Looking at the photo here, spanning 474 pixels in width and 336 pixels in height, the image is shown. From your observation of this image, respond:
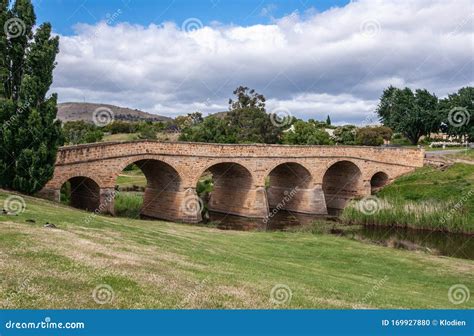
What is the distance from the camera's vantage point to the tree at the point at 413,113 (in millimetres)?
82562

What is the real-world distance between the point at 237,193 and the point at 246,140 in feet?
124

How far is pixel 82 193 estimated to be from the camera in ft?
121

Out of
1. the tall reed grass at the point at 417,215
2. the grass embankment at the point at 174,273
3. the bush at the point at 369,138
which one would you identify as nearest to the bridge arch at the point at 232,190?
the tall reed grass at the point at 417,215

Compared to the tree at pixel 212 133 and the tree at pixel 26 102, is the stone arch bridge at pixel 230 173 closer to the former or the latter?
the tree at pixel 26 102

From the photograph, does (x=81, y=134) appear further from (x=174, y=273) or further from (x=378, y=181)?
(x=174, y=273)

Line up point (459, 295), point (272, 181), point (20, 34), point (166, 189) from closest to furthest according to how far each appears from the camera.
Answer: point (459, 295)
point (20, 34)
point (166, 189)
point (272, 181)

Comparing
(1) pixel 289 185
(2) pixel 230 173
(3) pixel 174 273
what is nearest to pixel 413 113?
(1) pixel 289 185

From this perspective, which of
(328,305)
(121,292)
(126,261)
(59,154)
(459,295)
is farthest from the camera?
(59,154)

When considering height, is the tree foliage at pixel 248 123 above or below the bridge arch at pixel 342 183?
above

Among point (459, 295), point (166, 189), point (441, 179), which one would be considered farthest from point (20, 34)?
point (441, 179)

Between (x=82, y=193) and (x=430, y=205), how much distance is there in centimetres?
3003

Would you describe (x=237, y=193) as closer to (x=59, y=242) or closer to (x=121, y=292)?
(x=59, y=242)

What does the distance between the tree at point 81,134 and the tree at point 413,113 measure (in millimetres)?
56371

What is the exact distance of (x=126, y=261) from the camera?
12.2 metres
